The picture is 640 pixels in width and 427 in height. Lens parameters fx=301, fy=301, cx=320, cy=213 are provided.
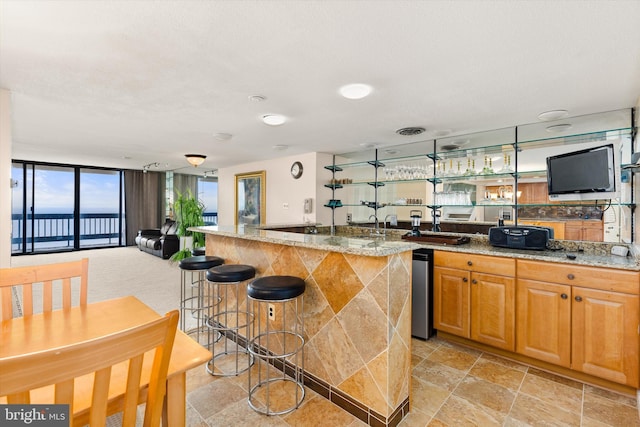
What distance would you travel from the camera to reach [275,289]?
1.87 m

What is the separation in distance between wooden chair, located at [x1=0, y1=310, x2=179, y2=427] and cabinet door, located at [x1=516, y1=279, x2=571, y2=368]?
8.74 feet

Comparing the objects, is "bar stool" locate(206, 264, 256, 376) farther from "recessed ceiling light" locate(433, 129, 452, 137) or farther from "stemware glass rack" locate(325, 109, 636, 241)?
"recessed ceiling light" locate(433, 129, 452, 137)

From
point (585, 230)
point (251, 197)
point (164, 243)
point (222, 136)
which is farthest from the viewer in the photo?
point (164, 243)

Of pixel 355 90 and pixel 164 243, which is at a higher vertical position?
pixel 355 90

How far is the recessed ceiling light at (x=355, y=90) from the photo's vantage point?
2.32m

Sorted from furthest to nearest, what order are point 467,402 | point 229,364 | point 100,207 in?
point 100,207
point 229,364
point 467,402

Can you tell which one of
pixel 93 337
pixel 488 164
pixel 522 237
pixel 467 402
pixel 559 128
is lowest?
pixel 467 402

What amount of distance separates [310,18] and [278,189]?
13.9 ft

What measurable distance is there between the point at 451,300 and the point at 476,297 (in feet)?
0.75

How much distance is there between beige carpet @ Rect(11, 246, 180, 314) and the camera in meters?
4.18

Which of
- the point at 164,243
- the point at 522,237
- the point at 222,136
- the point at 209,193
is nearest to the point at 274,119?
the point at 222,136

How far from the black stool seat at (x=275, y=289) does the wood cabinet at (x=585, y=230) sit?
284 cm

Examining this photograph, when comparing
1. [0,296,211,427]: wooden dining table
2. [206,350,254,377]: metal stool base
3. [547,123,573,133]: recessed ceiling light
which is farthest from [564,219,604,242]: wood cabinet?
[0,296,211,427]: wooden dining table

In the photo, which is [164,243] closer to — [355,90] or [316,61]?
[355,90]
